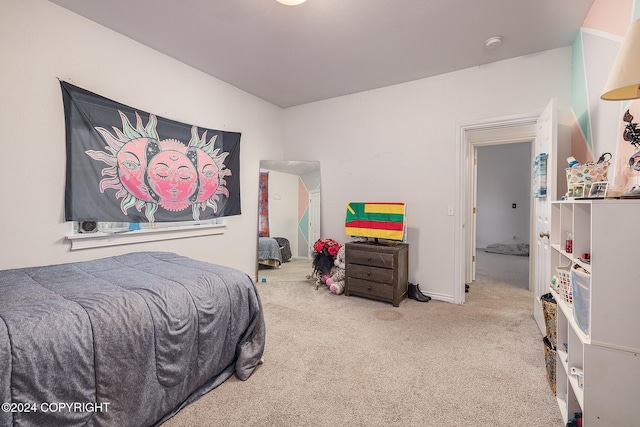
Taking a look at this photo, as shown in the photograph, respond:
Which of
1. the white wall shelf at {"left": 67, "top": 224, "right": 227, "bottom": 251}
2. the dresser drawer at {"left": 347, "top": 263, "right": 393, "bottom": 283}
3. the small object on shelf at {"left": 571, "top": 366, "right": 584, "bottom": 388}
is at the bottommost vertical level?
the small object on shelf at {"left": 571, "top": 366, "right": 584, "bottom": 388}

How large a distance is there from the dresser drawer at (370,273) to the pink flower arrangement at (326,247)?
44 cm

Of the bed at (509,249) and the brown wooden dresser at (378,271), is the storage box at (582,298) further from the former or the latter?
the bed at (509,249)

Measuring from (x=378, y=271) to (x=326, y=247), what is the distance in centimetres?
86

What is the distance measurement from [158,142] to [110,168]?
1.65ft

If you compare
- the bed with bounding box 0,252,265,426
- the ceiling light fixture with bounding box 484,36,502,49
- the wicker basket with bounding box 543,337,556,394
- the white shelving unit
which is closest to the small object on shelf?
the white shelving unit

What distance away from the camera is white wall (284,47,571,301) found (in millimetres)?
2777

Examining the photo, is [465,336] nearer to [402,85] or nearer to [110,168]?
[402,85]

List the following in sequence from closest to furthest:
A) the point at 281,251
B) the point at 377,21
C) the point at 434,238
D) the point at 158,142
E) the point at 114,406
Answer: the point at 114,406
the point at 377,21
the point at 158,142
the point at 434,238
the point at 281,251

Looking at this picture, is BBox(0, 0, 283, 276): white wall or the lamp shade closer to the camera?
the lamp shade

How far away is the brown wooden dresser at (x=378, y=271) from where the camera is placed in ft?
9.88

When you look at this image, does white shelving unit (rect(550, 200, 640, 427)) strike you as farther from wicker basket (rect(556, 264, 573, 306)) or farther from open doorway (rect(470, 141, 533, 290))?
open doorway (rect(470, 141, 533, 290))

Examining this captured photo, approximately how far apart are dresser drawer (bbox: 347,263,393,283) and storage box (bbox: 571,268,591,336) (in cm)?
178

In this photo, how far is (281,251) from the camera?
13.0 ft

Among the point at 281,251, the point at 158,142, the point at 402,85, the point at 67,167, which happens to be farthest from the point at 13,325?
the point at 402,85
